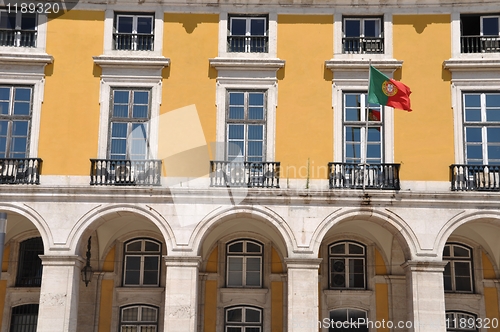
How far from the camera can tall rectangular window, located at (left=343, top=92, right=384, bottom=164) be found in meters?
19.4

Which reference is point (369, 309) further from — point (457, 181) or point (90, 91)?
point (90, 91)

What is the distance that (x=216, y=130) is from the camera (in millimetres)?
19438

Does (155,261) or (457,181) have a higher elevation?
(457,181)

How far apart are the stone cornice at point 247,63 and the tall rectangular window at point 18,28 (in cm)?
501

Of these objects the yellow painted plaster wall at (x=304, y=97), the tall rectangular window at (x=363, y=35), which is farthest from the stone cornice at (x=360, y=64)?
the tall rectangular window at (x=363, y=35)

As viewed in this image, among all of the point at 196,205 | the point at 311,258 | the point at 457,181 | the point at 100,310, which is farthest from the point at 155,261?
the point at 457,181

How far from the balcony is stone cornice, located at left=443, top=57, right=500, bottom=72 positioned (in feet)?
36.5

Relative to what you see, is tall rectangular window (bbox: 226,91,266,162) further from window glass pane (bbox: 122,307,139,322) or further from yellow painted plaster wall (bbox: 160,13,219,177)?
window glass pane (bbox: 122,307,139,322)

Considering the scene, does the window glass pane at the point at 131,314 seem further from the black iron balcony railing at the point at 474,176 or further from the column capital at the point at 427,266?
the black iron balcony railing at the point at 474,176

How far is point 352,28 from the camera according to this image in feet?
66.3

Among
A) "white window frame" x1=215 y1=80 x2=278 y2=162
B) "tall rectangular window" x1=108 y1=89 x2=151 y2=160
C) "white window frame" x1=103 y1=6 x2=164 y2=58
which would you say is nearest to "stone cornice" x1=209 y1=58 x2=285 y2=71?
"white window frame" x1=215 y1=80 x2=278 y2=162

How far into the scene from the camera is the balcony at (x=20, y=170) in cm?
1895

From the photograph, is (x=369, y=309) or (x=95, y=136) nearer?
(x=95, y=136)

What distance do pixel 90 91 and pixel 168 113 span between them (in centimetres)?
219
